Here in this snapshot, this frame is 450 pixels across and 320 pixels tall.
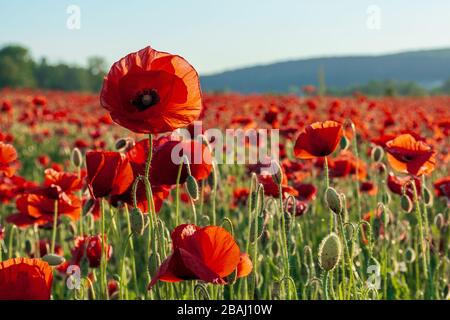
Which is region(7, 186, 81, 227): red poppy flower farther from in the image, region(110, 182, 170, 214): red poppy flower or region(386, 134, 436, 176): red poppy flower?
region(386, 134, 436, 176): red poppy flower

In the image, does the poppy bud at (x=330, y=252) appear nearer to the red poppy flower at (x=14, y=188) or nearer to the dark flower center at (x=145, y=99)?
the dark flower center at (x=145, y=99)

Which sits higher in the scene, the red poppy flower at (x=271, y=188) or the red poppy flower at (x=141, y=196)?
the red poppy flower at (x=141, y=196)

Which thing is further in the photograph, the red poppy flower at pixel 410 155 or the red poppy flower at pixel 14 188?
the red poppy flower at pixel 14 188

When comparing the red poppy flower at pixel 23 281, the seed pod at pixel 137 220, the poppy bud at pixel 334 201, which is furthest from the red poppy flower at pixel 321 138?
the red poppy flower at pixel 23 281

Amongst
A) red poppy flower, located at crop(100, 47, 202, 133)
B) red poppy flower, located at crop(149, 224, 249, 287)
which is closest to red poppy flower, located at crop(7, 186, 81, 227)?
red poppy flower, located at crop(100, 47, 202, 133)

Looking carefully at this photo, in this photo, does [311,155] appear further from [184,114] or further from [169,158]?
[184,114]

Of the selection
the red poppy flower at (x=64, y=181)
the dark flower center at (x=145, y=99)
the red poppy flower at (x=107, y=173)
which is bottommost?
the red poppy flower at (x=64, y=181)

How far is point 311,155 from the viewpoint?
1.64 m

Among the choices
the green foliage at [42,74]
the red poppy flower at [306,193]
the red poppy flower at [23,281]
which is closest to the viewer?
the red poppy flower at [23,281]

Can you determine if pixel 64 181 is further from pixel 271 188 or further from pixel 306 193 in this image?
pixel 306 193

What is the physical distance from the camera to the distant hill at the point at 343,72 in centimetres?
5797

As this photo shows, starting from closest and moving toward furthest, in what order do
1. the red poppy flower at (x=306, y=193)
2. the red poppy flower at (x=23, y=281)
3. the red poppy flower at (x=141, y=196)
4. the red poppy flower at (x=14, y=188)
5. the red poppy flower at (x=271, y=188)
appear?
the red poppy flower at (x=23, y=281) < the red poppy flower at (x=141, y=196) < the red poppy flower at (x=271, y=188) < the red poppy flower at (x=306, y=193) < the red poppy flower at (x=14, y=188)

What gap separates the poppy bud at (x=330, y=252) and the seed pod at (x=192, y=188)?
0.32 metres
